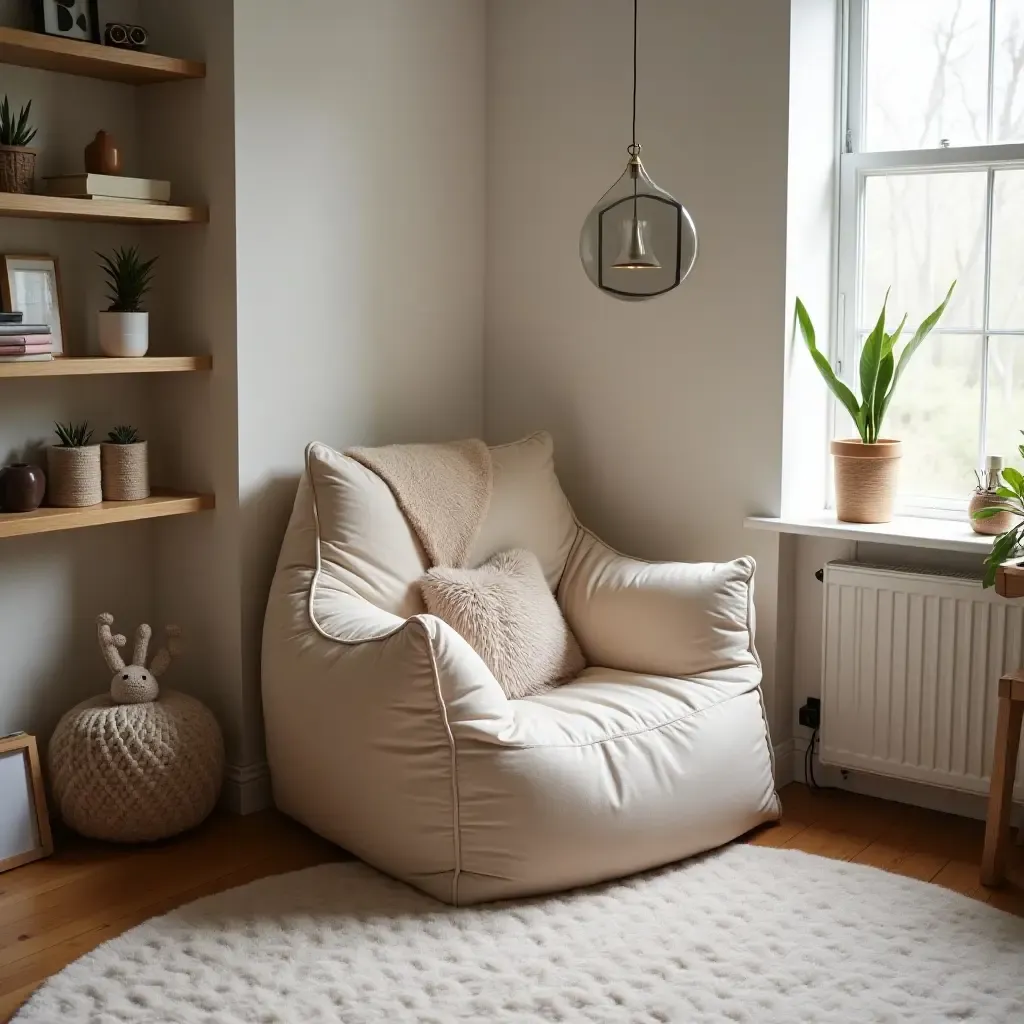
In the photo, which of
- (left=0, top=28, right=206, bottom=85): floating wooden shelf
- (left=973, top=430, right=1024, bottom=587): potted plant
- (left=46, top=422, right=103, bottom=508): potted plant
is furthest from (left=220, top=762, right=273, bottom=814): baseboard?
(left=973, top=430, right=1024, bottom=587): potted plant

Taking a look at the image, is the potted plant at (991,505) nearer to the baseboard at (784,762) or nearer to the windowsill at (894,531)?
the windowsill at (894,531)

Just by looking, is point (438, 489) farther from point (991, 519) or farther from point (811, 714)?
point (991, 519)

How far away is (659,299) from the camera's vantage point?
11.1ft

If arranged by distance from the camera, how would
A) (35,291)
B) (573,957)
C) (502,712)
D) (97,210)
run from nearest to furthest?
(573,957) → (502,712) → (97,210) → (35,291)

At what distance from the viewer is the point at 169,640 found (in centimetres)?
302

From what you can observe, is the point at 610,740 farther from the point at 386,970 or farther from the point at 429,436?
the point at 429,436

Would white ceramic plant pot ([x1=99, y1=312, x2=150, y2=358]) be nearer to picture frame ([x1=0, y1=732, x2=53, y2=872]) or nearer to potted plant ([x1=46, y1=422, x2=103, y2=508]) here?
potted plant ([x1=46, y1=422, x2=103, y2=508])

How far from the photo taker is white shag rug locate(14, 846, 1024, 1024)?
2.18 metres

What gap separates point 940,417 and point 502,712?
1469mm

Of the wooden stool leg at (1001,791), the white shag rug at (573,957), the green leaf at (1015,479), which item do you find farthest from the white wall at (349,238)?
the wooden stool leg at (1001,791)

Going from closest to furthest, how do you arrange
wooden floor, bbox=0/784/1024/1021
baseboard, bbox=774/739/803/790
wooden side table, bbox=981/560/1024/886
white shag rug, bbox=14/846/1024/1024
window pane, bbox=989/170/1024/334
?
white shag rug, bbox=14/846/1024/1024, wooden floor, bbox=0/784/1024/1021, wooden side table, bbox=981/560/1024/886, window pane, bbox=989/170/1024/334, baseboard, bbox=774/739/803/790

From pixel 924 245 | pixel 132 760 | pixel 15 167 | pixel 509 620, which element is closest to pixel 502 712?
pixel 509 620

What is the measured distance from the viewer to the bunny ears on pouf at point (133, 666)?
9.56 feet

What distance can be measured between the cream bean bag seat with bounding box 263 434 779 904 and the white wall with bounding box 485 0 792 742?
28 centimetres
